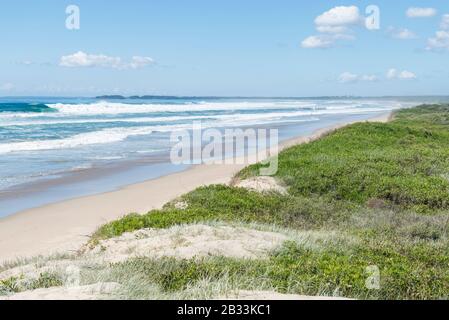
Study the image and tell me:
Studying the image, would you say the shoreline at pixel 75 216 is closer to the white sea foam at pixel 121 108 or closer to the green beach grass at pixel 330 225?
the green beach grass at pixel 330 225

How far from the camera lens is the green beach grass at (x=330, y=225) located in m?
6.30

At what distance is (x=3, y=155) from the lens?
23375mm

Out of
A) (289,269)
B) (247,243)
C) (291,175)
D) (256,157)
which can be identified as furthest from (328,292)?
(256,157)

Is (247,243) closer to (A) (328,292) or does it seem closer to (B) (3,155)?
(A) (328,292)

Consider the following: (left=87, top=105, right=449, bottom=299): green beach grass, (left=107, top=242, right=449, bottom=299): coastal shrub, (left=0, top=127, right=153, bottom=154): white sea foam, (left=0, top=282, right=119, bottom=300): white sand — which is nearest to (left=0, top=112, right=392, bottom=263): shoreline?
(left=87, top=105, right=449, bottom=299): green beach grass

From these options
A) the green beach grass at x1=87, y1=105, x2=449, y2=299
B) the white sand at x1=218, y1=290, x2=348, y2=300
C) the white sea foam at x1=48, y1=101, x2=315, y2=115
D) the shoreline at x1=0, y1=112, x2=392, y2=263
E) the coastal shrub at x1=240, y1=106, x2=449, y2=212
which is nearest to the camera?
the white sand at x1=218, y1=290, x2=348, y2=300

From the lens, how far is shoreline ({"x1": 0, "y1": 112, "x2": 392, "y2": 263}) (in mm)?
10453

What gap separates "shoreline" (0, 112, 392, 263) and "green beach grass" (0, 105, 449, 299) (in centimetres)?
162

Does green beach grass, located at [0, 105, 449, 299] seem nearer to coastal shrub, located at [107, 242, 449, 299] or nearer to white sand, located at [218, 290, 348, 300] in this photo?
coastal shrub, located at [107, 242, 449, 299]

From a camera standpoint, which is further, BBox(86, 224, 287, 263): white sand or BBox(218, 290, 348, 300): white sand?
BBox(86, 224, 287, 263): white sand

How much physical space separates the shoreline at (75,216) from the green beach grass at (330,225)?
1617mm

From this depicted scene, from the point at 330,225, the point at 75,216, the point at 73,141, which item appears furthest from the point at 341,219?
the point at 73,141

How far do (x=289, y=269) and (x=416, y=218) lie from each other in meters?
5.73

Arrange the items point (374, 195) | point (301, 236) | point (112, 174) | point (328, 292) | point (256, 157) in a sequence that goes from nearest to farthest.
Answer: point (328, 292) < point (301, 236) < point (374, 195) < point (112, 174) < point (256, 157)
